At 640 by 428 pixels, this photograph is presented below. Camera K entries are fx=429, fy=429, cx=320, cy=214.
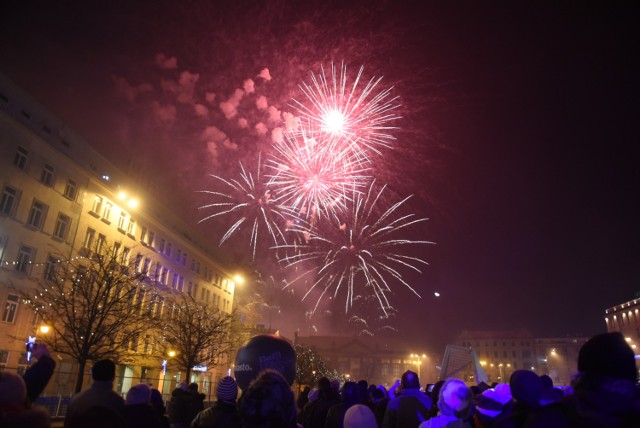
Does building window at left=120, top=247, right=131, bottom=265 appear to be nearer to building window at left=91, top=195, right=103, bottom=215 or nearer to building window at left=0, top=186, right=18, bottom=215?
building window at left=91, top=195, right=103, bottom=215

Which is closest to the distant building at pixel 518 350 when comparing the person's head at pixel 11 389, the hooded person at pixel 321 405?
the hooded person at pixel 321 405

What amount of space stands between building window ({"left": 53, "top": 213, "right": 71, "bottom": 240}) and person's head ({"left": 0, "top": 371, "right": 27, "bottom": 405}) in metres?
27.3

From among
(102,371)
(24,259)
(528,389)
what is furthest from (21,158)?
(528,389)

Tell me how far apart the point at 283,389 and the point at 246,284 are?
66.4 meters

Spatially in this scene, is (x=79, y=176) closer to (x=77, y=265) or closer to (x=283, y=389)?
(x=77, y=265)

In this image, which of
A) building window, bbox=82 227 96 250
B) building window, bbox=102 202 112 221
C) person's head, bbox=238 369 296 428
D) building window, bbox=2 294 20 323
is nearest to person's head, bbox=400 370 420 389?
person's head, bbox=238 369 296 428

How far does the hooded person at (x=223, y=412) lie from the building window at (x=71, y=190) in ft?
91.0

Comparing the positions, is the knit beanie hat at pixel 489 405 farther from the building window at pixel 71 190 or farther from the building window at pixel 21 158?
the building window at pixel 71 190

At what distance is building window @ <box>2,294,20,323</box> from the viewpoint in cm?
2284

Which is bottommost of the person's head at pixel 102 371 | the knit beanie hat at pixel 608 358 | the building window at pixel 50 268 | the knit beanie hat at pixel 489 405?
the knit beanie hat at pixel 489 405

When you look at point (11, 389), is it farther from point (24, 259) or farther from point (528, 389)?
point (24, 259)

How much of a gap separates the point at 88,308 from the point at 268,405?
Result: 809 inches

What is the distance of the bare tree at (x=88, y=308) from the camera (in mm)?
19797

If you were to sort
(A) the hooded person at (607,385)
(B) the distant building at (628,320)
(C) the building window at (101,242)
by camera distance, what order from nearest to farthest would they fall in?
(A) the hooded person at (607,385) → (C) the building window at (101,242) → (B) the distant building at (628,320)
